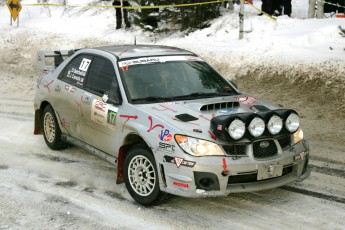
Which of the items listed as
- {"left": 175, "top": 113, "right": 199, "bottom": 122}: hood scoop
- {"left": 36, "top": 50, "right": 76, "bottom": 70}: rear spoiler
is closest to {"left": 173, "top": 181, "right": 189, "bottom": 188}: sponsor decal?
{"left": 175, "top": 113, "right": 199, "bottom": 122}: hood scoop

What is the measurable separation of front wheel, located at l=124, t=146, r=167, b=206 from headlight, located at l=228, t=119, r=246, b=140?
0.88m

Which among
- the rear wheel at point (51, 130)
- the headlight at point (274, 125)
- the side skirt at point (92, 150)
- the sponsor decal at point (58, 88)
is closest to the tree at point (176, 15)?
the rear wheel at point (51, 130)

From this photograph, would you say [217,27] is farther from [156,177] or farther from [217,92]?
[156,177]

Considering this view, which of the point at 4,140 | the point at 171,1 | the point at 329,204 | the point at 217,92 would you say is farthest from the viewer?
the point at 171,1

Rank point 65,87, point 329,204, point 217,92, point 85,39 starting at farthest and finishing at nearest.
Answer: point 85,39 < point 65,87 < point 217,92 < point 329,204

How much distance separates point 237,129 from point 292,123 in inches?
28.7

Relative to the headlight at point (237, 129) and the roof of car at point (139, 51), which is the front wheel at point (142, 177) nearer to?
the headlight at point (237, 129)

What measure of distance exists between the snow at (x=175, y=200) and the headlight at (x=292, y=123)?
819mm

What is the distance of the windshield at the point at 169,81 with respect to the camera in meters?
6.04

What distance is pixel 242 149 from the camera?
5.16 meters

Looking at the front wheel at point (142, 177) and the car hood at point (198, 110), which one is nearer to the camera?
the car hood at point (198, 110)

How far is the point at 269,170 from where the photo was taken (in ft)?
17.1

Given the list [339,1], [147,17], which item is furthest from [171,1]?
[339,1]

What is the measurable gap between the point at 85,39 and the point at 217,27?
4984 millimetres
